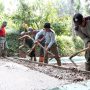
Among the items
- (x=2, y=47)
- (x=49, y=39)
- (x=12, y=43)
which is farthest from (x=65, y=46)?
(x=49, y=39)

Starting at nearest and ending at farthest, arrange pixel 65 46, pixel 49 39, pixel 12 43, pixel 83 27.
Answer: pixel 83 27 → pixel 49 39 → pixel 12 43 → pixel 65 46

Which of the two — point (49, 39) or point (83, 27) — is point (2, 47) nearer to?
point (49, 39)

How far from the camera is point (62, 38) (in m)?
23.2

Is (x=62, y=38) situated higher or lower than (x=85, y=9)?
lower

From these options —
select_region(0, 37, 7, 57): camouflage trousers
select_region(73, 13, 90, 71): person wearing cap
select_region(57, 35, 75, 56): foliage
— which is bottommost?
select_region(57, 35, 75, 56): foliage

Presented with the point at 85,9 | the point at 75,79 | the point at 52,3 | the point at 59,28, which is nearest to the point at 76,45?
the point at 59,28

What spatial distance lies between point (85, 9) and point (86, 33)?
2823cm

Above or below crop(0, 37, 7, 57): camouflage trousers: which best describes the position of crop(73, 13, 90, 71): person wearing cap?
above

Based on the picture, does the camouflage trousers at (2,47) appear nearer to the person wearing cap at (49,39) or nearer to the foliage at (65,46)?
the person wearing cap at (49,39)

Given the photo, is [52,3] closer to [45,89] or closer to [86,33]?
[86,33]

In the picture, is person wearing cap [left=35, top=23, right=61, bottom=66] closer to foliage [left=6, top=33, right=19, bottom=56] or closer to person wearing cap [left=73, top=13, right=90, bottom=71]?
person wearing cap [left=73, top=13, right=90, bottom=71]

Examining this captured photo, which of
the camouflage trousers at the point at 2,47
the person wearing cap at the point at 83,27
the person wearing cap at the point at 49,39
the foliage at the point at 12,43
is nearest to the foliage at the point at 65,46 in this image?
the foliage at the point at 12,43

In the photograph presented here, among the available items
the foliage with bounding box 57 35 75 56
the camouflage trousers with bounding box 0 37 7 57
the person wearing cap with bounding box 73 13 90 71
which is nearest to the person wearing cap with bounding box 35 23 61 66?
the person wearing cap with bounding box 73 13 90 71

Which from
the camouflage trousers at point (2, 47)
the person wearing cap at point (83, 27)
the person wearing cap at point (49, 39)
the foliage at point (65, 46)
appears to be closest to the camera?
the person wearing cap at point (83, 27)
